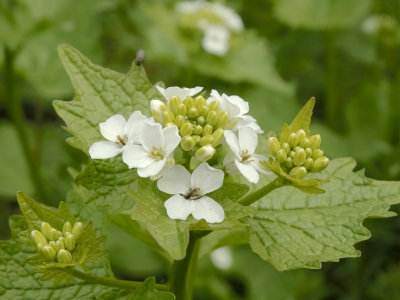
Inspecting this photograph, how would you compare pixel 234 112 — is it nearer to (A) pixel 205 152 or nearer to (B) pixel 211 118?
(B) pixel 211 118

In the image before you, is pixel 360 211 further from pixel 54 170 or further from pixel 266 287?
pixel 54 170

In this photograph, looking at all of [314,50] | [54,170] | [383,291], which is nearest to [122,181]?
[383,291]

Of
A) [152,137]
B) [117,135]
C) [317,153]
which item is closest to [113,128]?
[117,135]

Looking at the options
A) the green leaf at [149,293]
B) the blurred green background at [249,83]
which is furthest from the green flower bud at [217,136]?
the blurred green background at [249,83]

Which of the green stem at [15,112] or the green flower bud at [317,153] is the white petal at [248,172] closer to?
the green flower bud at [317,153]

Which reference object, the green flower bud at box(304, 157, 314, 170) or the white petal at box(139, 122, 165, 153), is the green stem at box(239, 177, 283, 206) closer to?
the green flower bud at box(304, 157, 314, 170)

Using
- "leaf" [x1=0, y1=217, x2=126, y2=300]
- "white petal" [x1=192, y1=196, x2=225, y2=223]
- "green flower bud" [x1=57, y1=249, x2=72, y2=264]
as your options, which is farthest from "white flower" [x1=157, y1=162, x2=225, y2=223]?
"leaf" [x1=0, y1=217, x2=126, y2=300]
